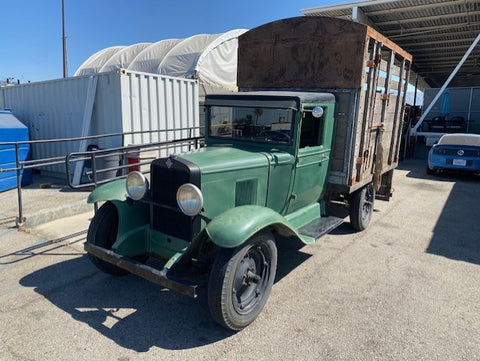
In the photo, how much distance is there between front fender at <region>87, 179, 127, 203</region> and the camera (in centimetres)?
352

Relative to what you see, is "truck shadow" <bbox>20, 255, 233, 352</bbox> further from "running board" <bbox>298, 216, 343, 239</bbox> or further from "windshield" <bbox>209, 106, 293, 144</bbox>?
"windshield" <bbox>209, 106, 293, 144</bbox>

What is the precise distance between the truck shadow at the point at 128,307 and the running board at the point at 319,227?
476 millimetres

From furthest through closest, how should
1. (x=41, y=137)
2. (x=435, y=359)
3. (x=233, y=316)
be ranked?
(x=41, y=137), (x=233, y=316), (x=435, y=359)

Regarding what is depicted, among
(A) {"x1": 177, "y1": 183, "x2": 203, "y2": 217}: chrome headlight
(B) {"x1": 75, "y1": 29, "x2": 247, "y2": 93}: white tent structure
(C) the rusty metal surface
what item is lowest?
(A) {"x1": 177, "y1": 183, "x2": 203, "y2": 217}: chrome headlight

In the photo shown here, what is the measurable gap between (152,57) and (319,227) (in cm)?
1702

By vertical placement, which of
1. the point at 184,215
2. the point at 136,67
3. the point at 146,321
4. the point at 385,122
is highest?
the point at 136,67

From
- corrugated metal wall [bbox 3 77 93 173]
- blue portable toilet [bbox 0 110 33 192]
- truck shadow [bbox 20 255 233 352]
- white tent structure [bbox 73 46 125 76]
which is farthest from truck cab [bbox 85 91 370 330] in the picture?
white tent structure [bbox 73 46 125 76]

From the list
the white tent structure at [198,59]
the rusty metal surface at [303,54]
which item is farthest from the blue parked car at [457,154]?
the white tent structure at [198,59]

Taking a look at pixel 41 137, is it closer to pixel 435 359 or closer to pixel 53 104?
pixel 53 104

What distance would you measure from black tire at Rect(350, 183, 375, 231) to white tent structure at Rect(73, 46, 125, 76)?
802 inches

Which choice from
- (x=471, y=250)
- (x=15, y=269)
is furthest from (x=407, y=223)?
(x=15, y=269)

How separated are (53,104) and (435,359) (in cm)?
947

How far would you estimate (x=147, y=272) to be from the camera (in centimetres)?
283

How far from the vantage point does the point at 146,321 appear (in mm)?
3041
